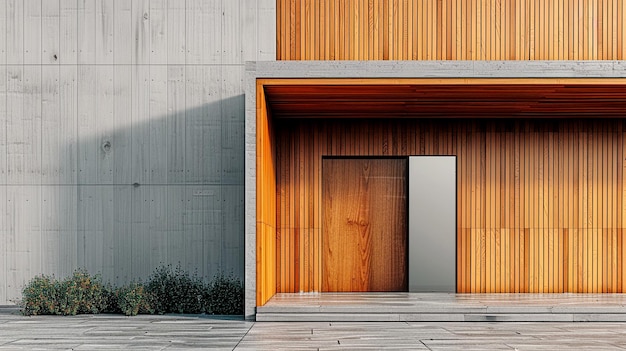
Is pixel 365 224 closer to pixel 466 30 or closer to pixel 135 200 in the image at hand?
pixel 466 30

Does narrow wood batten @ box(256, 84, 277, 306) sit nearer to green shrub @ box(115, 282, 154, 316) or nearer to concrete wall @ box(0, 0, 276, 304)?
concrete wall @ box(0, 0, 276, 304)

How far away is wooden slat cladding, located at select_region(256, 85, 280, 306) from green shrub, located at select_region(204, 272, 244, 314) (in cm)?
48

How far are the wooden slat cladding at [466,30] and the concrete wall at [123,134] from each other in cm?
114

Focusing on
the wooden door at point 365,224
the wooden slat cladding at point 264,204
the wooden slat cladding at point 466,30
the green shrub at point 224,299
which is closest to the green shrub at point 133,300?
the green shrub at point 224,299

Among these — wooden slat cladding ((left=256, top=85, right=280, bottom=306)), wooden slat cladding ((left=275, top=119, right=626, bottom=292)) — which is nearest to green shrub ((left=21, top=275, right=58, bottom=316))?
wooden slat cladding ((left=256, top=85, right=280, bottom=306))

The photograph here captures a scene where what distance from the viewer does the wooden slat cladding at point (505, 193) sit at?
13.8m

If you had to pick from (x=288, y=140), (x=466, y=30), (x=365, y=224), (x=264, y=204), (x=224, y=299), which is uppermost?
(x=466, y=30)

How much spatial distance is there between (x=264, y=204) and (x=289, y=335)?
7.84 feet

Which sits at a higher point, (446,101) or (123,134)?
(446,101)

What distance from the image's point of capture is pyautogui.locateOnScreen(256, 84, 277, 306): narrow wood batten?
37.0 ft

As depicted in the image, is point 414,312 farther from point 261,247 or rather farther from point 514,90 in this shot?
point 514,90

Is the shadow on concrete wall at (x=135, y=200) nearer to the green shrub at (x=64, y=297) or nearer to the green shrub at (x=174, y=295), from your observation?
the green shrub at (x=174, y=295)

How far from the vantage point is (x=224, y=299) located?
12.6m

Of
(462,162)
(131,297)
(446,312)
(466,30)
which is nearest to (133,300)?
(131,297)
